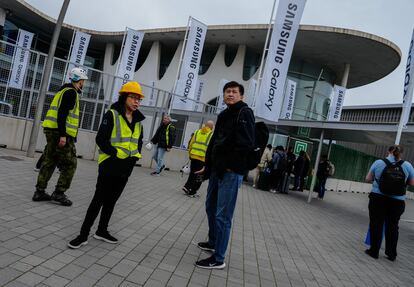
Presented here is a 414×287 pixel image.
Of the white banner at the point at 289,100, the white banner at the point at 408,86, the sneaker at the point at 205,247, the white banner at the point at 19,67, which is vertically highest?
the white banner at the point at 289,100

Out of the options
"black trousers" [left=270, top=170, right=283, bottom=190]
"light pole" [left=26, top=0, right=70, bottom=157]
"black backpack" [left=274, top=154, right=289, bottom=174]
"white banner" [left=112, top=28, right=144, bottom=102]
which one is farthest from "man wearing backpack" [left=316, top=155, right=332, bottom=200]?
"white banner" [left=112, top=28, right=144, bottom=102]

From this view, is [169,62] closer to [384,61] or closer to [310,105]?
[310,105]

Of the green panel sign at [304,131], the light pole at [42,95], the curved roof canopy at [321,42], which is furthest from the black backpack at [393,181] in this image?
the curved roof canopy at [321,42]

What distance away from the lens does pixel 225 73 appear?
32062 mm

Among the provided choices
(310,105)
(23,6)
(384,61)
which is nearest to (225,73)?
(310,105)

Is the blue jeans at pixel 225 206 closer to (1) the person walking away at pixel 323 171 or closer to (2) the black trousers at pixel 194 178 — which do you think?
(2) the black trousers at pixel 194 178

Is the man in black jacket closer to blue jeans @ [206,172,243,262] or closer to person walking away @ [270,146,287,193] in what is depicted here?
blue jeans @ [206,172,243,262]

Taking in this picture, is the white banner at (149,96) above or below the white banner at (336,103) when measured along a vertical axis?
below

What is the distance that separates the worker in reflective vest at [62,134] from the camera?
5262 millimetres

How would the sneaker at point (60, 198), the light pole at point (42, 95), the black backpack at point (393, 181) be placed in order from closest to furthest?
the sneaker at point (60, 198), the black backpack at point (393, 181), the light pole at point (42, 95)

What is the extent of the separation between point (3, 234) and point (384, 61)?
31.3 metres

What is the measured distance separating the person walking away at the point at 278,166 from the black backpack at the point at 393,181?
26.5 ft

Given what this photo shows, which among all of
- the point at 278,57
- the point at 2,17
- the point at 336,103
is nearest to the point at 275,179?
the point at 278,57

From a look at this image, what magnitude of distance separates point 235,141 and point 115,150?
1266 millimetres
